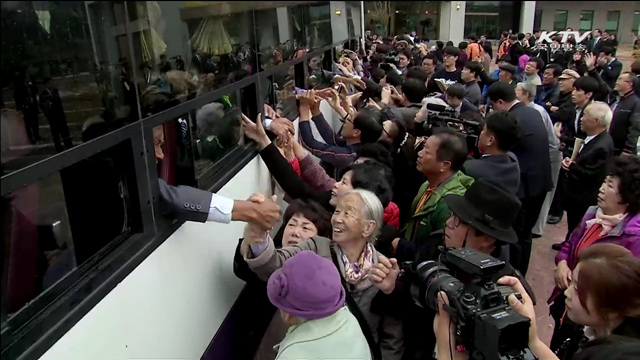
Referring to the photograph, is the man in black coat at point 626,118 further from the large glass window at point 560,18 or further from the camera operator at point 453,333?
the large glass window at point 560,18

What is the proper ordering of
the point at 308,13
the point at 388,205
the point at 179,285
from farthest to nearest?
the point at 308,13, the point at 388,205, the point at 179,285

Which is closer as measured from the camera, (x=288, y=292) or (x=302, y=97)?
(x=288, y=292)

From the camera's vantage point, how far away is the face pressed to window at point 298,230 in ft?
7.23

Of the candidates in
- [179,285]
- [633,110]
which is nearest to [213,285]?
[179,285]

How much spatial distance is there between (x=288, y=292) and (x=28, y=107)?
0.99m

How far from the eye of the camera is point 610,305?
59.3 inches

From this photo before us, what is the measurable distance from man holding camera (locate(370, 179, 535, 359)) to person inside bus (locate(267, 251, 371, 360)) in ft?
1.16

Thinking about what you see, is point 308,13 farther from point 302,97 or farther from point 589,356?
point 589,356

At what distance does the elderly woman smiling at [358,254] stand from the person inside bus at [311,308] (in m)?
0.35

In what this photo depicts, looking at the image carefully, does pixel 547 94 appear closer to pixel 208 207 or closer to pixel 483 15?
pixel 208 207

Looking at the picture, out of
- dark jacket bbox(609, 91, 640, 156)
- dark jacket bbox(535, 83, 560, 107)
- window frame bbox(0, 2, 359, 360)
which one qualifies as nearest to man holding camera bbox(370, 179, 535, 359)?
window frame bbox(0, 2, 359, 360)

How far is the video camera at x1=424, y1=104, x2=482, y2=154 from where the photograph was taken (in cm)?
343

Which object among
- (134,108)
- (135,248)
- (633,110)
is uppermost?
(134,108)

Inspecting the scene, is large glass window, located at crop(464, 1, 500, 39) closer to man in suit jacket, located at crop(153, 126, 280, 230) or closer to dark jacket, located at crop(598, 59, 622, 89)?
man in suit jacket, located at crop(153, 126, 280, 230)
